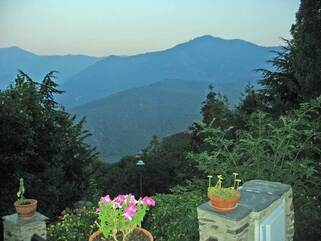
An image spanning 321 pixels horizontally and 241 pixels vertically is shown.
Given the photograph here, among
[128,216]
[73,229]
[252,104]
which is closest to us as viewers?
[128,216]

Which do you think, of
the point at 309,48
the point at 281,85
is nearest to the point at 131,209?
the point at 309,48

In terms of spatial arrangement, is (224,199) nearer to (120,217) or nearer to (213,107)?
(120,217)

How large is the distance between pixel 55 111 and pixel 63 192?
9.38ft

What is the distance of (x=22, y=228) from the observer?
545cm

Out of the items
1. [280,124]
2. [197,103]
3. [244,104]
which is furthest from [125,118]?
[280,124]

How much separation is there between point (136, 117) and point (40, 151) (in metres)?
138

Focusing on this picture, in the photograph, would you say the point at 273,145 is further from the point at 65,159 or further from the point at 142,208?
the point at 65,159

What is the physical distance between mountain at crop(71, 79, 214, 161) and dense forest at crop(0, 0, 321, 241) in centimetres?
8071

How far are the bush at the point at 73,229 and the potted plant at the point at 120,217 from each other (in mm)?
1769

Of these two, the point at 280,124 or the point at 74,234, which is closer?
the point at 74,234

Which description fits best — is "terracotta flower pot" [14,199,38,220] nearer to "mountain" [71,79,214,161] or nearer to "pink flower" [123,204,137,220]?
"pink flower" [123,204,137,220]

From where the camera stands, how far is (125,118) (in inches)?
5782

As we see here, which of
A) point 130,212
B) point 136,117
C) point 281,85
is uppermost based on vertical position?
point 281,85

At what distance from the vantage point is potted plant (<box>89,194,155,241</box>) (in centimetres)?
388
